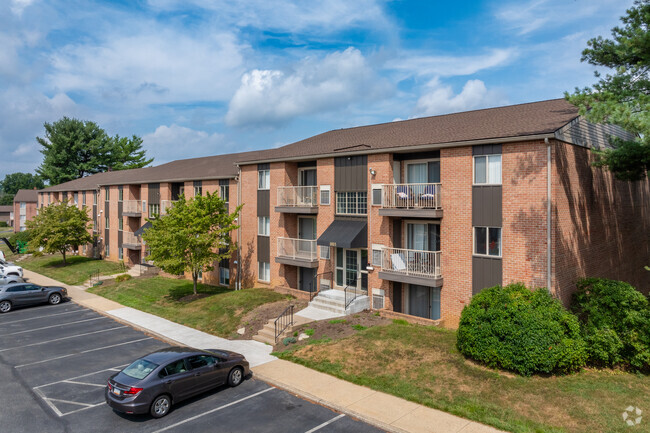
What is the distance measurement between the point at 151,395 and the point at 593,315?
13985 mm

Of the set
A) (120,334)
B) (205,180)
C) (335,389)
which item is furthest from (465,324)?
(205,180)

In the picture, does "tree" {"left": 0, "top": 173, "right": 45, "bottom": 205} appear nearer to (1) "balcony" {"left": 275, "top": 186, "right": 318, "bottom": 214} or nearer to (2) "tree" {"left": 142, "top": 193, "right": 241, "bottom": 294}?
(2) "tree" {"left": 142, "top": 193, "right": 241, "bottom": 294}

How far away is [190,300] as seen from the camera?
80.2 feet

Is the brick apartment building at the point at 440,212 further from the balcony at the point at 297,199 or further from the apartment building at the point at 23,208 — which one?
the apartment building at the point at 23,208

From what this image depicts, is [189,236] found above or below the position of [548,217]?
below

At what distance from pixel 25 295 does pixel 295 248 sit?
52.9 ft

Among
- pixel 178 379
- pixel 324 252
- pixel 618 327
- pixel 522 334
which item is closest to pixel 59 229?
pixel 324 252

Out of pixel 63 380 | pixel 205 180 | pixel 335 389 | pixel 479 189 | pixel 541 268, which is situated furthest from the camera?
pixel 205 180

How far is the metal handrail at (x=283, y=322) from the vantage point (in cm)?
1752

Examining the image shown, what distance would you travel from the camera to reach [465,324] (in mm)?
14070

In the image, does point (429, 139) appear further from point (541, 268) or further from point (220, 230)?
point (220, 230)

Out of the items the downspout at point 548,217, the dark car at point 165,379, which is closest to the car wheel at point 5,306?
the dark car at point 165,379

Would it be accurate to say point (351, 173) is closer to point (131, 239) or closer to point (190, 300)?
point (190, 300)

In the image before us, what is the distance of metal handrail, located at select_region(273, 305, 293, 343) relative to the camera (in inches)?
690
